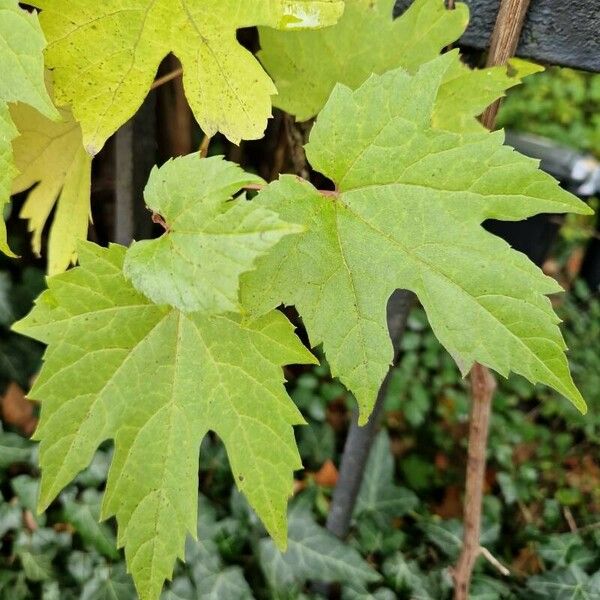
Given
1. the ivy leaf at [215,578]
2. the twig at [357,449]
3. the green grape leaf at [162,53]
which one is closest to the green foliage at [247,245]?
the green grape leaf at [162,53]

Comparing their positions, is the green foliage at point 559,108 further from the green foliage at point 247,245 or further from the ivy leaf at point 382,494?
the green foliage at point 247,245

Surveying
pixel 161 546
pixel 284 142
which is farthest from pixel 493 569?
pixel 284 142

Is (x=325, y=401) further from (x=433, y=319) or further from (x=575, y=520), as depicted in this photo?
(x=433, y=319)

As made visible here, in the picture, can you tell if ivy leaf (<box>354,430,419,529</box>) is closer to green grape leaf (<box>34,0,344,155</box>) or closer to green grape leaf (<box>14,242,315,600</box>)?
green grape leaf (<box>14,242,315,600</box>)

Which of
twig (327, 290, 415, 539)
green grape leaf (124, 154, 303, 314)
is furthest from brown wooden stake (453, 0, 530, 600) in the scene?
green grape leaf (124, 154, 303, 314)

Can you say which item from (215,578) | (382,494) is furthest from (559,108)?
(215,578)
